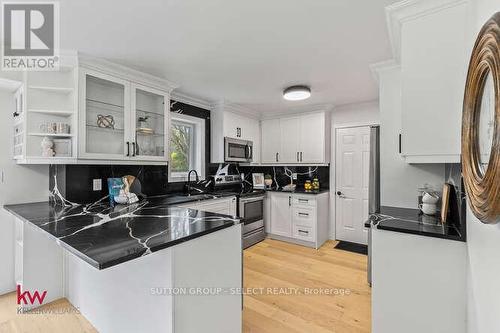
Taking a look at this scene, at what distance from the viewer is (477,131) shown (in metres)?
0.98

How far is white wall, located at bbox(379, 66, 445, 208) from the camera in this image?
2.12m

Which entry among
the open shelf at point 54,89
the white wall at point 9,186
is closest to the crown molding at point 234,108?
the open shelf at point 54,89

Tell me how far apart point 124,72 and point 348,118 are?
130 inches

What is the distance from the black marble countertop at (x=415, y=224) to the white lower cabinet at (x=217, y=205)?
196 cm

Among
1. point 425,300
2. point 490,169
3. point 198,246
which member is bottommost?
point 425,300

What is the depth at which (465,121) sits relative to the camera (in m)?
1.10

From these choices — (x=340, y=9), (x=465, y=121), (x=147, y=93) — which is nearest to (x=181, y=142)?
(x=147, y=93)

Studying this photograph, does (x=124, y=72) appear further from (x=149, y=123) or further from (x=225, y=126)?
(x=225, y=126)

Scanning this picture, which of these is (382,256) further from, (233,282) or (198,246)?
(198,246)

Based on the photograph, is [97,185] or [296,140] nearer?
[97,185]

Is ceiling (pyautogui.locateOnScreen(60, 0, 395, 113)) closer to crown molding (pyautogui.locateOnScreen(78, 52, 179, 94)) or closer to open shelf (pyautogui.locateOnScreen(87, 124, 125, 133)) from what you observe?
crown molding (pyautogui.locateOnScreen(78, 52, 179, 94))

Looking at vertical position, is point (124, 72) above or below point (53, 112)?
above

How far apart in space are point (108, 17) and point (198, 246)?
1.67 meters

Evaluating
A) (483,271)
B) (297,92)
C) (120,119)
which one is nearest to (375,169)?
(297,92)
